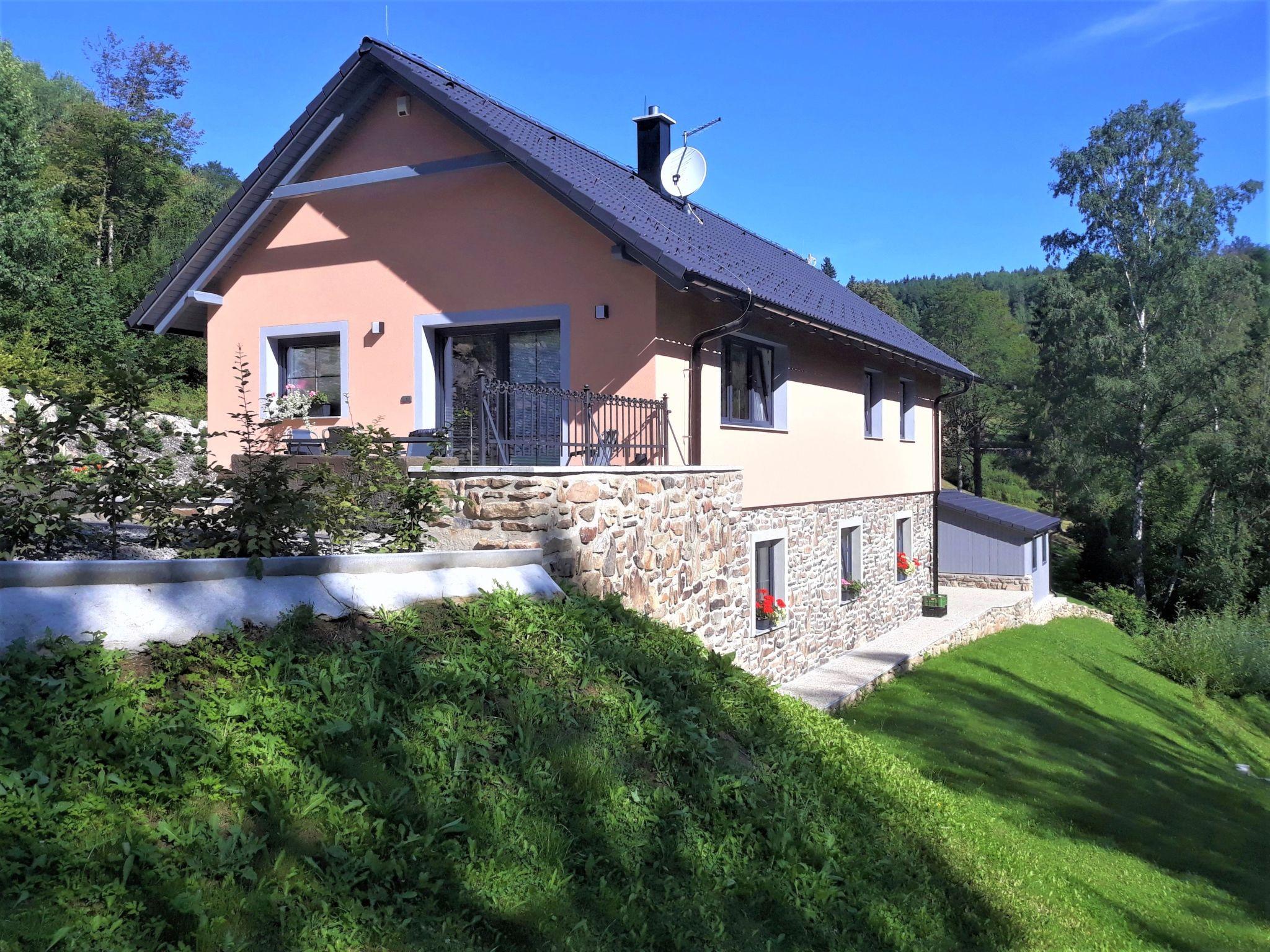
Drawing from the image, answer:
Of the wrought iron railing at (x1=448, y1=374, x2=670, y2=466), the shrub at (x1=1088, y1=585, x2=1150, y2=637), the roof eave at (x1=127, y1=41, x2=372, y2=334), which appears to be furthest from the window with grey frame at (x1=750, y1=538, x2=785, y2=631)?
the shrub at (x1=1088, y1=585, x2=1150, y2=637)

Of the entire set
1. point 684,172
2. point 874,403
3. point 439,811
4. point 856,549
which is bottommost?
point 856,549

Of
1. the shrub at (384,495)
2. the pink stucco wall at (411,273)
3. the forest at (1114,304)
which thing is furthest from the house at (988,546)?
the shrub at (384,495)

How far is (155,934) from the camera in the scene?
282 centimetres

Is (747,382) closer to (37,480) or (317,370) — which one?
(317,370)

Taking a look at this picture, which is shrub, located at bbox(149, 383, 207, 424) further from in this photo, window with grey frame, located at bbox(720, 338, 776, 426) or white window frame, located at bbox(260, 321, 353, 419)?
window with grey frame, located at bbox(720, 338, 776, 426)

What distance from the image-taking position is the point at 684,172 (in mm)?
13062

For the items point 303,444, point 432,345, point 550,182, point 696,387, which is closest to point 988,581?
point 696,387

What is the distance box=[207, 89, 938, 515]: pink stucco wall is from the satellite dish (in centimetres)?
263

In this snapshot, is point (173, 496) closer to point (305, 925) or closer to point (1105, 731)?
point (305, 925)

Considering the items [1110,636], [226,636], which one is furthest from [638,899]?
[1110,636]

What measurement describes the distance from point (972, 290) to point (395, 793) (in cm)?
6552

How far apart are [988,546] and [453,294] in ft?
59.5

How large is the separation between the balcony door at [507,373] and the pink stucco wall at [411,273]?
1.18 ft

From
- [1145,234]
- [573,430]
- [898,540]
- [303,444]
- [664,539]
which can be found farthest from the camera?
[1145,234]
